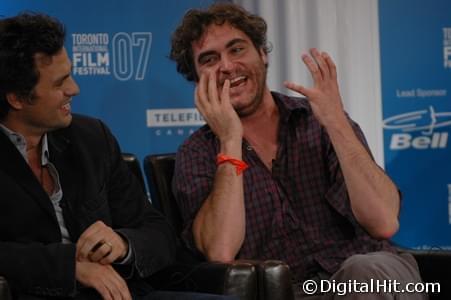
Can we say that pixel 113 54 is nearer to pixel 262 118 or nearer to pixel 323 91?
pixel 262 118

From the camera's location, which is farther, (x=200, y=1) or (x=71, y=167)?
(x=200, y=1)

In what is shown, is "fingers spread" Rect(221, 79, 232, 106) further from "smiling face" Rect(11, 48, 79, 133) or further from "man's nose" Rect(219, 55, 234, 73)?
"smiling face" Rect(11, 48, 79, 133)

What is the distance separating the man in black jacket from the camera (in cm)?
278

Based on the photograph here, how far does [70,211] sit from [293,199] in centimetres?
95

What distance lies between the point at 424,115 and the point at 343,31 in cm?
66

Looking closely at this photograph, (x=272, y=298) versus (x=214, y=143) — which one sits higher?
(x=214, y=143)

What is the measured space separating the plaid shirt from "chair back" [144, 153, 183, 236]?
118 millimetres

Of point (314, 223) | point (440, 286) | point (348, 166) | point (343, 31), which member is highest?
point (343, 31)

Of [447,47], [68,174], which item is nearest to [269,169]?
[68,174]

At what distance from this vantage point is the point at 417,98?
4.85 meters

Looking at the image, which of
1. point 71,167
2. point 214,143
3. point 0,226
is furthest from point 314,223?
point 0,226

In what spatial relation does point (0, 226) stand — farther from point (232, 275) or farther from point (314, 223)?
point (314, 223)

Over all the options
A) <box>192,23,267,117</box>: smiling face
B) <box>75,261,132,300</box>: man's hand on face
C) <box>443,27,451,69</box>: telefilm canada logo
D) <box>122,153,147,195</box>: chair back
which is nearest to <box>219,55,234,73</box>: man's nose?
<box>192,23,267,117</box>: smiling face

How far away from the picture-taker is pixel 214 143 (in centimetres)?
355
